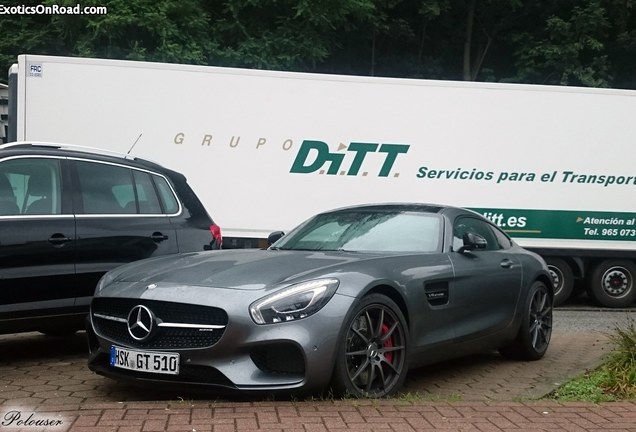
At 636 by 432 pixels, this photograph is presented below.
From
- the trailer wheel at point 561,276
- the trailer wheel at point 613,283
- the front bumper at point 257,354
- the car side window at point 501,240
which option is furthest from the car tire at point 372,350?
the trailer wheel at point 613,283

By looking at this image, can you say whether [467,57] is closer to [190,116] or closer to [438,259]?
[190,116]

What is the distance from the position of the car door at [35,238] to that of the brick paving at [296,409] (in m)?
0.57

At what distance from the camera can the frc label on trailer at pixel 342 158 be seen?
12.1 meters

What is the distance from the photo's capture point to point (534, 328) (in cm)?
716

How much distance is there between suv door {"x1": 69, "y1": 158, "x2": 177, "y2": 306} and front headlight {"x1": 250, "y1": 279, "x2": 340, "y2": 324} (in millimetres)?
2176

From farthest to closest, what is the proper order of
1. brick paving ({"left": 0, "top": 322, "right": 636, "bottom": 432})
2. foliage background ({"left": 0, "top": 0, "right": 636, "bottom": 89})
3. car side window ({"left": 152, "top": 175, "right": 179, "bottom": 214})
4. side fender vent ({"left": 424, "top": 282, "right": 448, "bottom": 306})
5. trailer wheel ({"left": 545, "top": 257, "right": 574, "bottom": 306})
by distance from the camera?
foliage background ({"left": 0, "top": 0, "right": 636, "bottom": 89}), trailer wheel ({"left": 545, "top": 257, "right": 574, "bottom": 306}), car side window ({"left": 152, "top": 175, "right": 179, "bottom": 214}), side fender vent ({"left": 424, "top": 282, "right": 448, "bottom": 306}), brick paving ({"left": 0, "top": 322, "right": 636, "bottom": 432})

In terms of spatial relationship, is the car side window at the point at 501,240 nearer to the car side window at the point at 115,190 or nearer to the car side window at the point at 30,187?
the car side window at the point at 115,190

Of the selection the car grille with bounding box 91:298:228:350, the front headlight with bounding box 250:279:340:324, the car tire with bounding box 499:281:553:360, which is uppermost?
the front headlight with bounding box 250:279:340:324

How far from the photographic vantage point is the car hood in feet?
16.6

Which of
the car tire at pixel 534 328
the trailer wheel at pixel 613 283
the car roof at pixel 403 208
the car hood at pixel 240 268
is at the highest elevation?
the car roof at pixel 403 208

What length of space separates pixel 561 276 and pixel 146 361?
9.06 m

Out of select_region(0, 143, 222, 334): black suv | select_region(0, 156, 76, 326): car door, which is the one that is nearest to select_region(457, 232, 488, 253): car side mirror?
select_region(0, 143, 222, 334): black suv

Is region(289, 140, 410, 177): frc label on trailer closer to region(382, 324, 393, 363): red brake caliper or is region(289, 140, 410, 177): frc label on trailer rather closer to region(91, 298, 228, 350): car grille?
region(382, 324, 393, 363): red brake caliper

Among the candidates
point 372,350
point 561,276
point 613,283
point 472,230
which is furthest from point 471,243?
point 613,283
